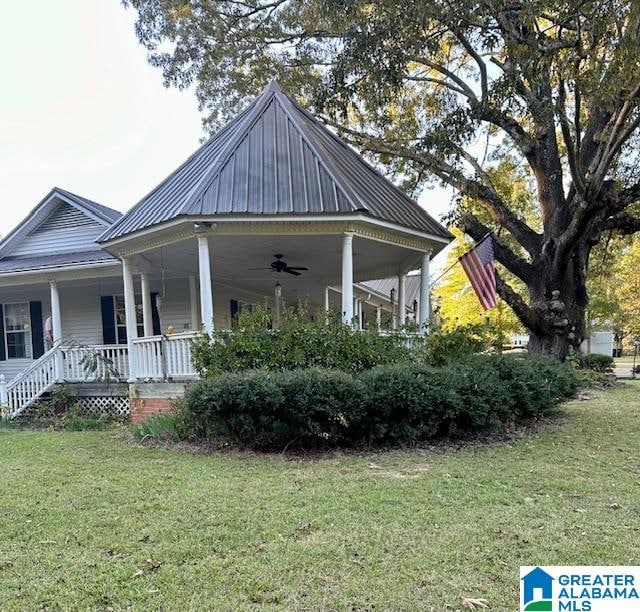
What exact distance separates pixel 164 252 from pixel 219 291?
3.70 metres

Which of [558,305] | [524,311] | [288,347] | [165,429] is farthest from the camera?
[524,311]

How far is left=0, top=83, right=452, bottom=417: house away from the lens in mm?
8406

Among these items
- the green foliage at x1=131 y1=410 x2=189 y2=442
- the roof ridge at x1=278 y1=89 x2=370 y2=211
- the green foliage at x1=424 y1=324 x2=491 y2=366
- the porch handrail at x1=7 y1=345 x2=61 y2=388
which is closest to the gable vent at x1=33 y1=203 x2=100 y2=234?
the porch handrail at x1=7 y1=345 x2=61 y2=388

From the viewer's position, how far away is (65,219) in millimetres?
13539

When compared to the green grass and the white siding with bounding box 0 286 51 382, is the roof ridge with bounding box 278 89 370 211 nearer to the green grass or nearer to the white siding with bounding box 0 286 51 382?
the green grass

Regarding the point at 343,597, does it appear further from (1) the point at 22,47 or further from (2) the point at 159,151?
(2) the point at 159,151

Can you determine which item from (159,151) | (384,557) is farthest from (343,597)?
(159,151)

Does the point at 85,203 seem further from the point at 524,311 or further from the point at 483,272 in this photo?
the point at 524,311

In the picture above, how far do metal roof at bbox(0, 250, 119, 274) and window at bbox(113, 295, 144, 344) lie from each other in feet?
4.64

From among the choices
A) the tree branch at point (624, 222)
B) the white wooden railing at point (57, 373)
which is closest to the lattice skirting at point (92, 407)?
the white wooden railing at point (57, 373)

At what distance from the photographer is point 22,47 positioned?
413 inches

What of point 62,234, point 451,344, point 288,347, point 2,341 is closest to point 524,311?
point 451,344

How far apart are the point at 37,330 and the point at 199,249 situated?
8102 mm

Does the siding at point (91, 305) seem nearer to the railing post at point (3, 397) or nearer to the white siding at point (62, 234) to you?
the white siding at point (62, 234)
